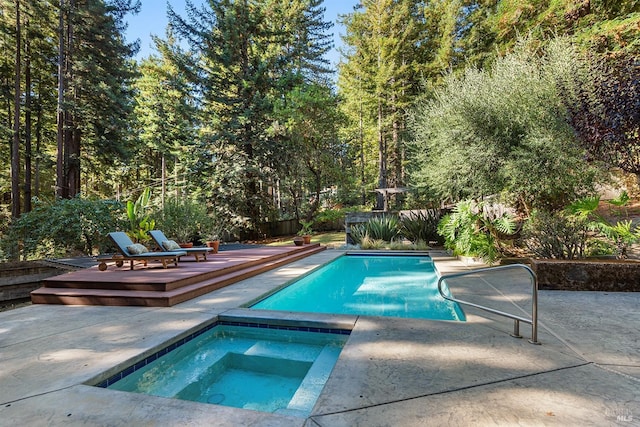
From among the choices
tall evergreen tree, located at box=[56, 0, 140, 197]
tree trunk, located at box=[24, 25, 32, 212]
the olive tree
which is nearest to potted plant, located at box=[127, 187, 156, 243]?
tall evergreen tree, located at box=[56, 0, 140, 197]

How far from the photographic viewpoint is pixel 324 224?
74.1ft

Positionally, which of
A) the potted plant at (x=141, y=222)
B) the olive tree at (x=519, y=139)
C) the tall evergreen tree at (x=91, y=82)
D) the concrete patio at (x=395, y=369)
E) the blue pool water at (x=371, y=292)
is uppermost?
the tall evergreen tree at (x=91, y=82)

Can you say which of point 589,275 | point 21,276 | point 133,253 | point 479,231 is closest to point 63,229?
point 21,276

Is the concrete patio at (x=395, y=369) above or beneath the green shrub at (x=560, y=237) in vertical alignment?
beneath

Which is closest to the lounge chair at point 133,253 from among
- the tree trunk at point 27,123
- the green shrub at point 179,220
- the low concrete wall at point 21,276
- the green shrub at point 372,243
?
the low concrete wall at point 21,276

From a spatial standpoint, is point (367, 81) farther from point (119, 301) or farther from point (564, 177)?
point (119, 301)

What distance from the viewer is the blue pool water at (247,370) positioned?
276cm

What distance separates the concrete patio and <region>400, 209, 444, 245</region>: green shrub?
7628 millimetres

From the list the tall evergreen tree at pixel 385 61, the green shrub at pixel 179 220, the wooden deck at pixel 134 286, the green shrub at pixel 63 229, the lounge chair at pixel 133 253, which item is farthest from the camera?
the tall evergreen tree at pixel 385 61

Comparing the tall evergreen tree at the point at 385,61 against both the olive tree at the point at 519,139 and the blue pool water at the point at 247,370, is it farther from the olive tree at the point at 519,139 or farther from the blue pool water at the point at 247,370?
the blue pool water at the point at 247,370

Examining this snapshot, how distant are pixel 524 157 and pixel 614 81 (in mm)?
2310

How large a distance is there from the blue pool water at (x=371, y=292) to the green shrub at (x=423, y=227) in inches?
87.1

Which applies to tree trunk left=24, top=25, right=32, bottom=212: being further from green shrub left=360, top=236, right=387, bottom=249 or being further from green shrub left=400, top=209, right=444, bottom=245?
green shrub left=400, top=209, right=444, bottom=245

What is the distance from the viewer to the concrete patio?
2074 mm
